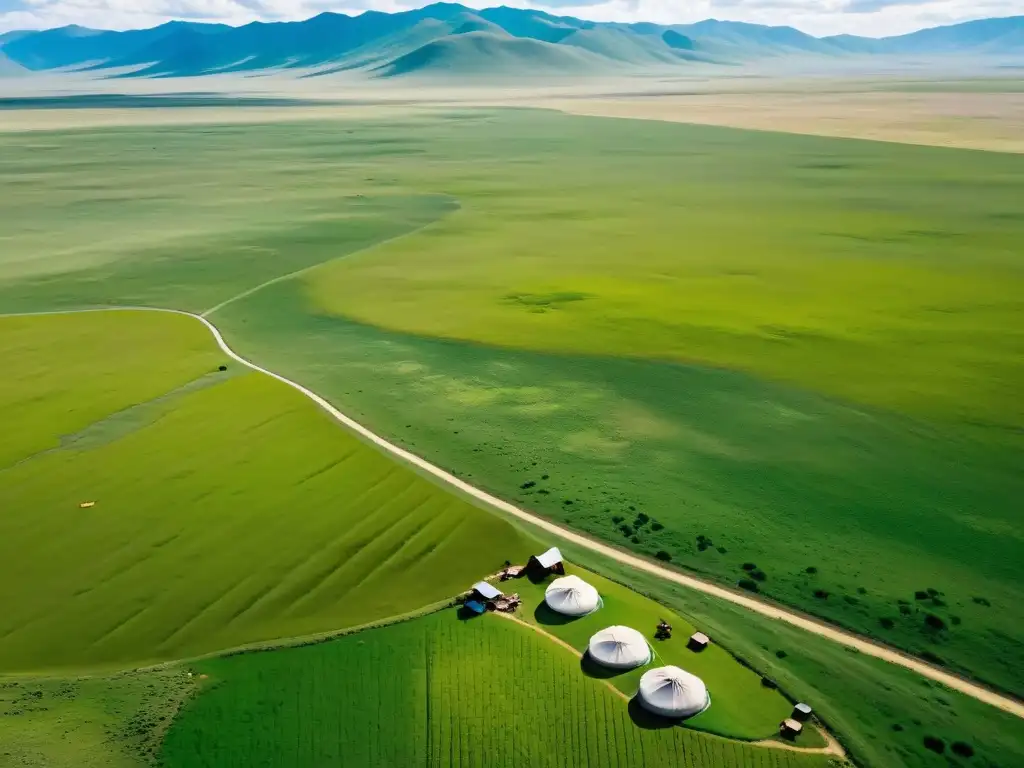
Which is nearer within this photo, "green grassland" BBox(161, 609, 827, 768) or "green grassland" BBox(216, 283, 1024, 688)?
"green grassland" BBox(161, 609, 827, 768)

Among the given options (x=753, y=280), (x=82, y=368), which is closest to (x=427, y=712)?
(x=82, y=368)

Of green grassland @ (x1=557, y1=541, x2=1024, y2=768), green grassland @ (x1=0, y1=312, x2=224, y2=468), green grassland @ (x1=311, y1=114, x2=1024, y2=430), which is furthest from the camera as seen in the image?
green grassland @ (x1=311, y1=114, x2=1024, y2=430)

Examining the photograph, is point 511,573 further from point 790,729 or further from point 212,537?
point 212,537

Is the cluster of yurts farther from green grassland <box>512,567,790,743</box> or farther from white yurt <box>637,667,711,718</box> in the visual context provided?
green grassland <box>512,567,790,743</box>

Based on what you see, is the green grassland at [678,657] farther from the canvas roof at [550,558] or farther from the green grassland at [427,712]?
the canvas roof at [550,558]

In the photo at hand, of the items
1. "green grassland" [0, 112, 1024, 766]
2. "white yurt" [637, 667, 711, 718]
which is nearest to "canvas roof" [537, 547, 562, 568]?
"green grassland" [0, 112, 1024, 766]

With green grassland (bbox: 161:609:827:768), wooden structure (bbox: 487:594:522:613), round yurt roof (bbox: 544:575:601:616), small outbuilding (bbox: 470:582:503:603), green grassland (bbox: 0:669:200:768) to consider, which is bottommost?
green grassland (bbox: 0:669:200:768)

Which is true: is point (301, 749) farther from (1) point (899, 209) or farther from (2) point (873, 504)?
(1) point (899, 209)
